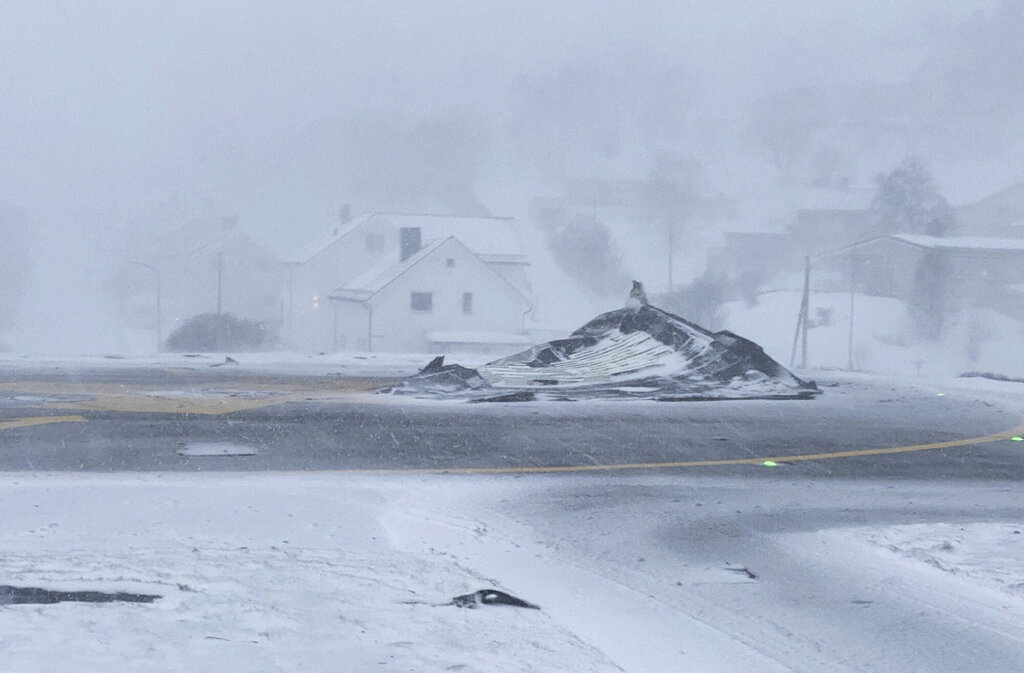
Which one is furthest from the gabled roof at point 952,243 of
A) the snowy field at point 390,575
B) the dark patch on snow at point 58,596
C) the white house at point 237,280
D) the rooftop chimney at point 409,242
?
the dark patch on snow at point 58,596

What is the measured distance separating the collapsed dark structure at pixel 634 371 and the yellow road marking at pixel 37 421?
5202 mm

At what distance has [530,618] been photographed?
501cm

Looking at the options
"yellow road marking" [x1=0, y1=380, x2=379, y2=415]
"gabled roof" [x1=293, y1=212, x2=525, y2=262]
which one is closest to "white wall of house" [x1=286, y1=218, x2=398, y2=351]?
"gabled roof" [x1=293, y1=212, x2=525, y2=262]

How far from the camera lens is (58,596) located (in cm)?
480

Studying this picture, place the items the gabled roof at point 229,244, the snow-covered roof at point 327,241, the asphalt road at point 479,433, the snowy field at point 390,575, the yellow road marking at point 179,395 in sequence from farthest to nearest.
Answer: the gabled roof at point 229,244, the snow-covered roof at point 327,241, the yellow road marking at point 179,395, the asphalt road at point 479,433, the snowy field at point 390,575

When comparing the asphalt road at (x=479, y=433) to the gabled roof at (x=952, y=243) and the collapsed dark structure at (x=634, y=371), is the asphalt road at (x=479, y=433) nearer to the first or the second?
the collapsed dark structure at (x=634, y=371)

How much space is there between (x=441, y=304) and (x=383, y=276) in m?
4.00

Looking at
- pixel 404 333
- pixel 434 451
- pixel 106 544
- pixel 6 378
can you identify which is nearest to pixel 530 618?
pixel 106 544

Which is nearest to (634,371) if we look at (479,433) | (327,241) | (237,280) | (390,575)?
(479,433)

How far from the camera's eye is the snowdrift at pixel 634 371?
1639cm

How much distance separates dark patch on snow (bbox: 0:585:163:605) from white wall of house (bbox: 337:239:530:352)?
1765 inches

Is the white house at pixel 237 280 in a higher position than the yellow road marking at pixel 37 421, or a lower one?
higher

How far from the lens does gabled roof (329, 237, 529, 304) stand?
50531 mm

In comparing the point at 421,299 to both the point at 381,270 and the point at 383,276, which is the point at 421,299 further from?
the point at 381,270
